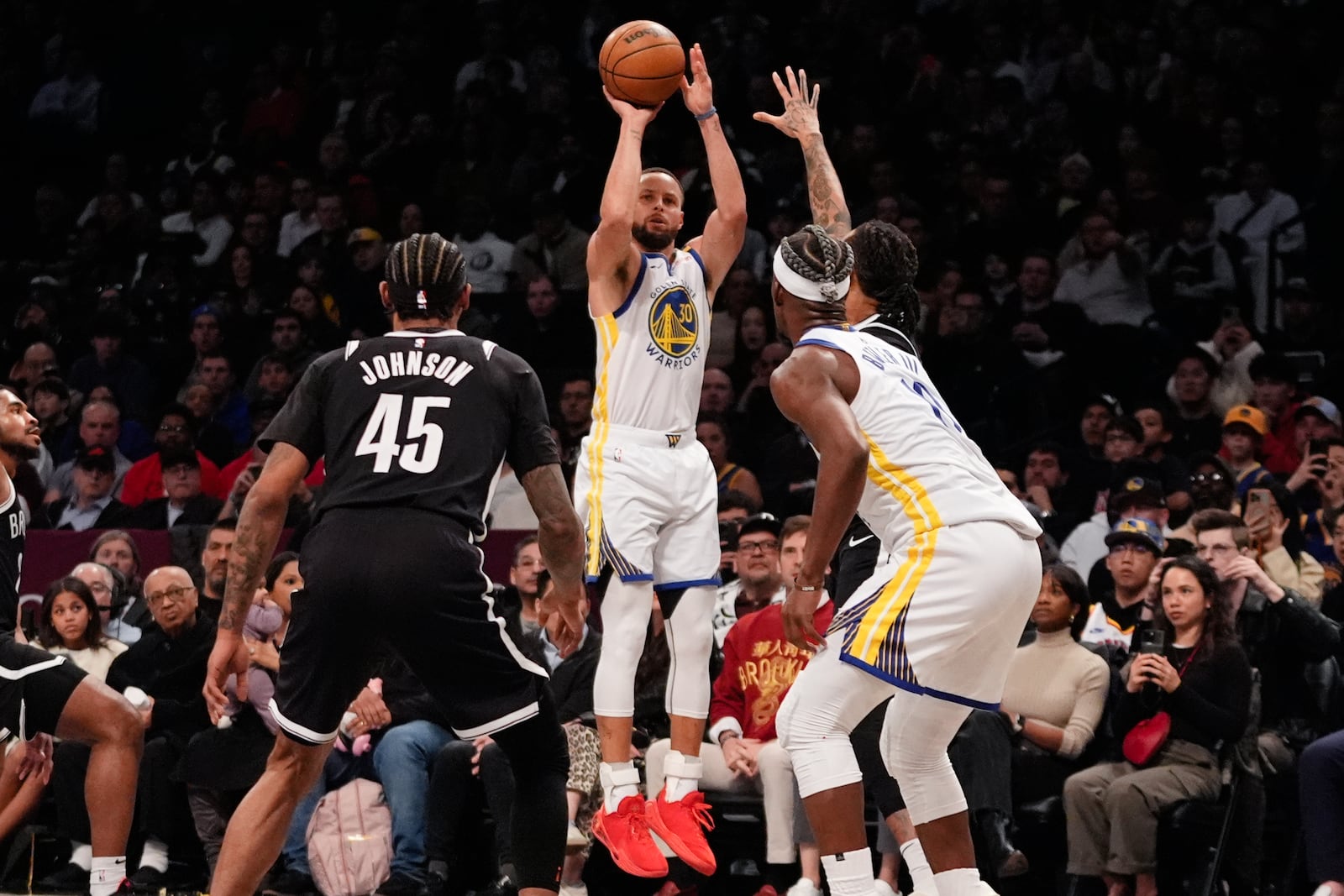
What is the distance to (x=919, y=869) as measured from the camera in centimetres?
591

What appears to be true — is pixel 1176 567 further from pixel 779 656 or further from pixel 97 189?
pixel 97 189

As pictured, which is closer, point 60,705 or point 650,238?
point 60,705

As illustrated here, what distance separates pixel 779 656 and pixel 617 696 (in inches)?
70.2

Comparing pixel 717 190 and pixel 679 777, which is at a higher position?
pixel 717 190

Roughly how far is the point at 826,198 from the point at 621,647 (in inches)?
77.3

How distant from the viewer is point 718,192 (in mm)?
7137

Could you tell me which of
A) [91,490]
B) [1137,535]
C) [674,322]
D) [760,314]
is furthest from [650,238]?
[91,490]

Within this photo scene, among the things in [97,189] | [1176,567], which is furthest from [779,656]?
[97,189]

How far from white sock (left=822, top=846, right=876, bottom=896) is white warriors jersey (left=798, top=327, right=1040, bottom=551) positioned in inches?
37.3

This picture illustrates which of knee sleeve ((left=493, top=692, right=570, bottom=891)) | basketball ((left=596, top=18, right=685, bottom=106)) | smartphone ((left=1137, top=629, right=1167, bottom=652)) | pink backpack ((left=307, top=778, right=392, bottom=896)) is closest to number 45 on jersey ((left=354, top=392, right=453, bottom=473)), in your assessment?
knee sleeve ((left=493, top=692, right=570, bottom=891))

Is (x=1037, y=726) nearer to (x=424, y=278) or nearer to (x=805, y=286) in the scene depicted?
(x=805, y=286)

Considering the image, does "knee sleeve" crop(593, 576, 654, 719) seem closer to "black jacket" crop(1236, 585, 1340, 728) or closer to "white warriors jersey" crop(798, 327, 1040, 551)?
"white warriors jersey" crop(798, 327, 1040, 551)

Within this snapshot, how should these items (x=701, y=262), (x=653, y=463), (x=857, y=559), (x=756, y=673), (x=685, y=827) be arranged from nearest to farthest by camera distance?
1. (x=857, y=559)
2. (x=685, y=827)
3. (x=653, y=463)
4. (x=701, y=262)
5. (x=756, y=673)

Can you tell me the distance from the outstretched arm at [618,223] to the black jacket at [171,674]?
351cm
